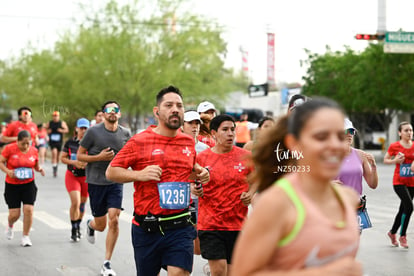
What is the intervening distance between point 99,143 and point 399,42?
19.9 meters

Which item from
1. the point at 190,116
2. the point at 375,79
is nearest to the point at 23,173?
the point at 190,116

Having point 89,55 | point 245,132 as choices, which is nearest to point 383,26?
point 245,132

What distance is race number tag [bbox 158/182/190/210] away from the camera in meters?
5.74

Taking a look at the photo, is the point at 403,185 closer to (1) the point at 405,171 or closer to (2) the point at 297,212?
(1) the point at 405,171

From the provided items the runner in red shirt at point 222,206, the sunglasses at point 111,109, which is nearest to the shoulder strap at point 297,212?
the runner in red shirt at point 222,206

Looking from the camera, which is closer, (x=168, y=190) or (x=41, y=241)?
(x=168, y=190)

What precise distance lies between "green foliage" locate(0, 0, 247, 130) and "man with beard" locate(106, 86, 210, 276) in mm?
35041

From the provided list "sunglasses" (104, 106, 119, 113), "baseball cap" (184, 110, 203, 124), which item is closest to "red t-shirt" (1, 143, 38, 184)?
"sunglasses" (104, 106, 119, 113)

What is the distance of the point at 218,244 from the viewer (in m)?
6.50

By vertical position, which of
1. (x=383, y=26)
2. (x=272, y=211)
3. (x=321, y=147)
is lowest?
(x=272, y=211)

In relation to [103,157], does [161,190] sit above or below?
above

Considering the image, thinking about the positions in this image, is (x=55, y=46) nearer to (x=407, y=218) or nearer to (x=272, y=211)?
(x=407, y=218)

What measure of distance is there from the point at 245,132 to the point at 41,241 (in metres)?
13.5

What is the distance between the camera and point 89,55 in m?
42.0
